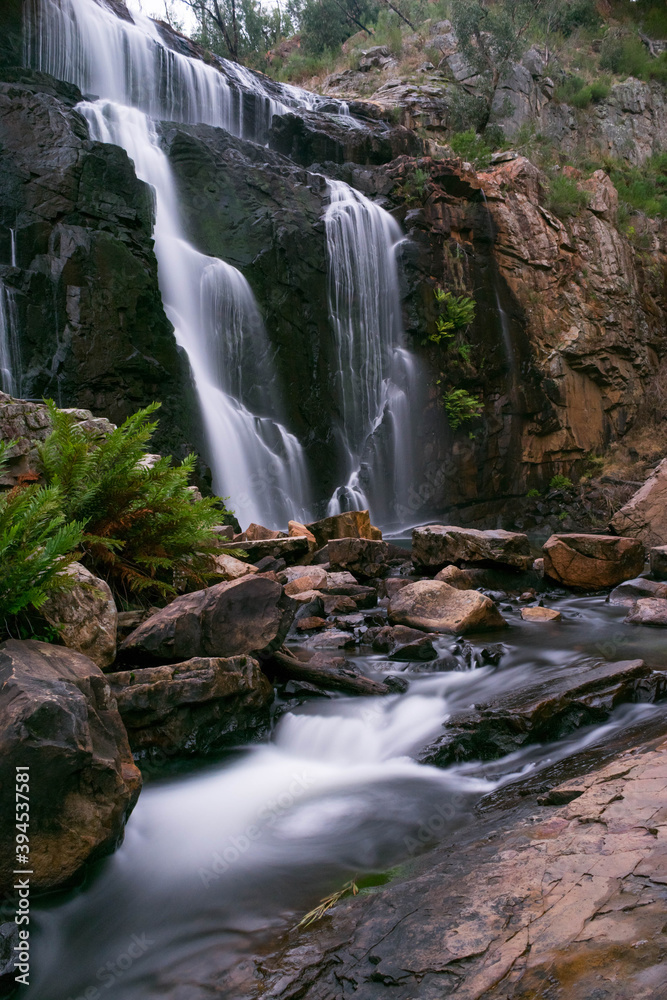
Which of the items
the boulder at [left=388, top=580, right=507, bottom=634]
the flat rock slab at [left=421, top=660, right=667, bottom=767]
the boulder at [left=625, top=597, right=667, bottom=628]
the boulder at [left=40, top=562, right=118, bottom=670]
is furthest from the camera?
the boulder at [left=625, top=597, right=667, bottom=628]

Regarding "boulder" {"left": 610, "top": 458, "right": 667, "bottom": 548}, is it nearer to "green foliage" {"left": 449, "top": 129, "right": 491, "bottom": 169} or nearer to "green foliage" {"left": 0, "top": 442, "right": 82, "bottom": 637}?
"green foliage" {"left": 0, "top": 442, "right": 82, "bottom": 637}

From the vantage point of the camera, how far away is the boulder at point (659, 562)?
8734 mm

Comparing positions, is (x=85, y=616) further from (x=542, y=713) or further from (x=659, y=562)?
(x=659, y=562)

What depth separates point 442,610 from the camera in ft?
21.2

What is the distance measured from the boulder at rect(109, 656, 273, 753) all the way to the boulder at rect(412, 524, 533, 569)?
500 centimetres

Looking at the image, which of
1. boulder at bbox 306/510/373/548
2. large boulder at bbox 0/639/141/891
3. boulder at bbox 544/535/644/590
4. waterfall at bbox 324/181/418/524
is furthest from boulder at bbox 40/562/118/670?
waterfall at bbox 324/181/418/524

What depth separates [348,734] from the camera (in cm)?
430

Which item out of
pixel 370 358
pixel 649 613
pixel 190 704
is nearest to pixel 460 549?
pixel 649 613

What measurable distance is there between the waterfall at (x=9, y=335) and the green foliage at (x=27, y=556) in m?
7.35

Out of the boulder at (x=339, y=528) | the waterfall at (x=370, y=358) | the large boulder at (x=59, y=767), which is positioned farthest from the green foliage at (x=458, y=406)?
the large boulder at (x=59, y=767)

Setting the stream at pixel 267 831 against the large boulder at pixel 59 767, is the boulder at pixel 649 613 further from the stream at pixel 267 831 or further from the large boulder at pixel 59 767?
the large boulder at pixel 59 767

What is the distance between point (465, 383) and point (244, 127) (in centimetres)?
929

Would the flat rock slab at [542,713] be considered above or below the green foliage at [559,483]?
above

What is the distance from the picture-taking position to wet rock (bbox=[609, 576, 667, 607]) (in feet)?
24.9
